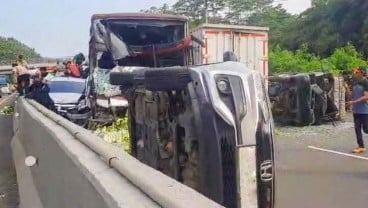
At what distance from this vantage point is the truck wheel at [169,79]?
5613 mm

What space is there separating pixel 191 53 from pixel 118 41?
1.93 metres

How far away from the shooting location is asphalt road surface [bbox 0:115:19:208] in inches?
409

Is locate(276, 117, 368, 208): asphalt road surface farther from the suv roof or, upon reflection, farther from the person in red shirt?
the person in red shirt

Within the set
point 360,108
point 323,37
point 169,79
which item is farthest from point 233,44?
point 323,37

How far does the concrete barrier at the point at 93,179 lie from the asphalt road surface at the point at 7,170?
Answer: 2305mm

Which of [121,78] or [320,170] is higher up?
[121,78]

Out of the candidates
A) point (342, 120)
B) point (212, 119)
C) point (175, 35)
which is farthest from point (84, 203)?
point (342, 120)

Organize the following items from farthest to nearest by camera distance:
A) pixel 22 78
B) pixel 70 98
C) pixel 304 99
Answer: pixel 22 78
pixel 70 98
pixel 304 99

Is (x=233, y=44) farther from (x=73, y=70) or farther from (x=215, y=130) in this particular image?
(x=215, y=130)

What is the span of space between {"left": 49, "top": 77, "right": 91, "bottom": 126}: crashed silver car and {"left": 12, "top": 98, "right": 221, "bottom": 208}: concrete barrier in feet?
27.4

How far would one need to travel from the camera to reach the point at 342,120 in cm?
1928

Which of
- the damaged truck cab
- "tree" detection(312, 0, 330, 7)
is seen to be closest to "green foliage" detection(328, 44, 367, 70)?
"tree" detection(312, 0, 330, 7)

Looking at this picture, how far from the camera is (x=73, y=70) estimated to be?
21969 millimetres

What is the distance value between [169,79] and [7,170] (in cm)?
917
